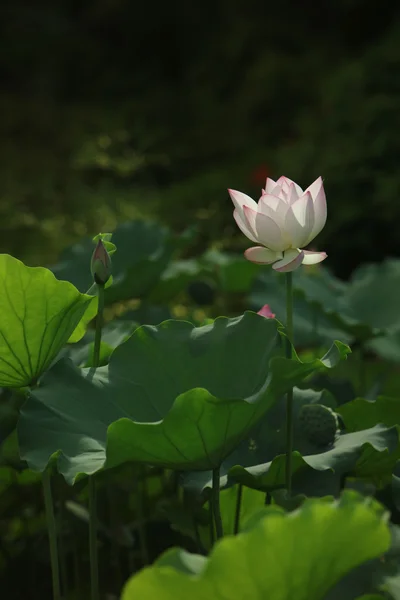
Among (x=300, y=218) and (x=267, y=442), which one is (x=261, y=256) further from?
(x=267, y=442)

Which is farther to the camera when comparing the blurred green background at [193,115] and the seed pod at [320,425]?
the blurred green background at [193,115]

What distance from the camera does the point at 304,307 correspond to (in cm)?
159

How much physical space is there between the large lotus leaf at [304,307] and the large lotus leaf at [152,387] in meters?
0.60

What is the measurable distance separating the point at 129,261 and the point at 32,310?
0.88m

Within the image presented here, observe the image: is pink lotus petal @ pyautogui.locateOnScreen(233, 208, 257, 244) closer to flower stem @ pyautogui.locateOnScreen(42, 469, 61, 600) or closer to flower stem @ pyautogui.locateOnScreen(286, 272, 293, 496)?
flower stem @ pyautogui.locateOnScreen(286, 272, 293, 496)

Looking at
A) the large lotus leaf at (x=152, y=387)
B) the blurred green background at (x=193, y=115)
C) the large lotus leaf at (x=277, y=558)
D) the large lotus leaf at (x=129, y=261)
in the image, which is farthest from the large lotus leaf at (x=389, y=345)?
the large lotus leaf at (x=277, y=558)

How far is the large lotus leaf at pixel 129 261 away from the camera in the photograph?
1.44m

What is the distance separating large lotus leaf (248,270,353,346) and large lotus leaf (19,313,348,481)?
1.97ft

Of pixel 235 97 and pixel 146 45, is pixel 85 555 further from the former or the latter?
pixel 146 45

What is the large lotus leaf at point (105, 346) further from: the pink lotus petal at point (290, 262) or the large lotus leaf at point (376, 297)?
the large lotus leaf at point (376, 297)

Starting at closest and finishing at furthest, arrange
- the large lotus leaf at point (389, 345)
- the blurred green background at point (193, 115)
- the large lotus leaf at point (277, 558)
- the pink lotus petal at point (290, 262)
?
the large lotus leaf at point (277, 558) < the pink lotus petal at point (290, 262) < the large lotus leaf at point (389, 345) < the blurred green background at point (193, 115)

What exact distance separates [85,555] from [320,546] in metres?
0.87

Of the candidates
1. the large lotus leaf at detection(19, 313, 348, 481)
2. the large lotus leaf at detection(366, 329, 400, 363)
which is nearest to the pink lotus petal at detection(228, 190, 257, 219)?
the large lotus leaf at detection(19, 313, 348, 481)

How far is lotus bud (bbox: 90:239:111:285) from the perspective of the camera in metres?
0.80
